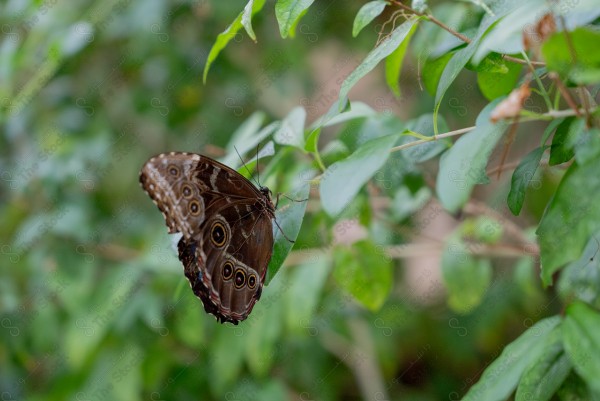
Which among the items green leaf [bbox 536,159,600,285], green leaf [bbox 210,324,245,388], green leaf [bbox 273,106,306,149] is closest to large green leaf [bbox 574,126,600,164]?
green leaf [bbox 536,159,600,285]

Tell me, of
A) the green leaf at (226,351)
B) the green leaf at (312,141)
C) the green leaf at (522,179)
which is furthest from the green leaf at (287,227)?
the green leaf at (226,351)

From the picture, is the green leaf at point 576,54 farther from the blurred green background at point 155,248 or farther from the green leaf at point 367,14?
the blurred green background at point 155,248

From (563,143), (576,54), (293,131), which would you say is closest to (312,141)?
(293,131)

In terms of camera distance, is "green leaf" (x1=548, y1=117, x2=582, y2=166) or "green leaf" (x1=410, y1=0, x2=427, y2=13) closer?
"green leaf" (x1=548, y1=117, x2=582, y2=166)

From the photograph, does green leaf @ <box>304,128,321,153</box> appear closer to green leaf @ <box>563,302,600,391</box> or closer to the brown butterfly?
the brown butterfly

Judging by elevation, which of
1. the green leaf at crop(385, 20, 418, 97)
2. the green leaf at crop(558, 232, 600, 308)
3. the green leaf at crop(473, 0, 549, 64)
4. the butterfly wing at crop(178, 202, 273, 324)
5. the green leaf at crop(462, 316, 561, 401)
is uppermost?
the green leaf at crop(473, 0, 549, 64)

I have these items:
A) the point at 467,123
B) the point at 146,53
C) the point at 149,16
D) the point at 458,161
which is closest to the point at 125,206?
the point at 146,53

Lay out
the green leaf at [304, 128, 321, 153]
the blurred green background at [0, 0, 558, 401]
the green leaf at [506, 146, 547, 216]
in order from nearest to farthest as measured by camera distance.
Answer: the green leaf at [506, 146, 547, 216] → the green leaf at [304, 128, 321, 153] → the blurred green background at [0, 0, 558, 401]
